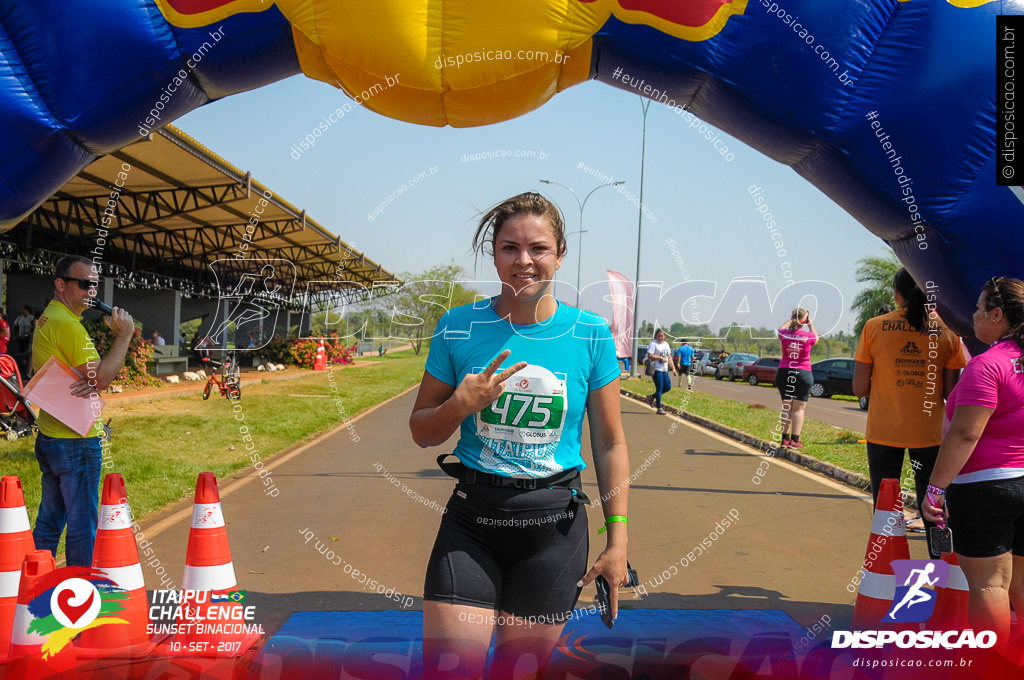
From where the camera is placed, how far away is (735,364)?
119 ft

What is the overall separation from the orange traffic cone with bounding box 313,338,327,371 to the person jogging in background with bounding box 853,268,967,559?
23448 millimetres

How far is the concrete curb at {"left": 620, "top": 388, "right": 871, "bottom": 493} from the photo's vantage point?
313 inches

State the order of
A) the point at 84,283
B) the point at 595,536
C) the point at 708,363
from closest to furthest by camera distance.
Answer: the point at 84,283
the point at 595,536
the point at 708,363

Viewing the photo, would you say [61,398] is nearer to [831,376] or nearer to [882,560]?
[882,560]

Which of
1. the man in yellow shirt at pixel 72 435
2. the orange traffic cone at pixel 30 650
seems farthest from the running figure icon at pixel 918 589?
the man in yellow shirt at pixel 72 435

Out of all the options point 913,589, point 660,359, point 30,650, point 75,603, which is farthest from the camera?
point 660,359

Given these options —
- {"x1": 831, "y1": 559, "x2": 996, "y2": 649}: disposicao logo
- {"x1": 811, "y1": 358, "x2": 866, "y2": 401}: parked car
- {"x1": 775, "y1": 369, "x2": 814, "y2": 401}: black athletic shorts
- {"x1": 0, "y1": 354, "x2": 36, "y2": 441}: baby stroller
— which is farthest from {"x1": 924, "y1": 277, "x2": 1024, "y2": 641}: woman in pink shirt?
{"x1": 811, "y1": 358, "x2": 866, "y2": 401}: parked car

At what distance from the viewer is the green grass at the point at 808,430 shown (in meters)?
8.98

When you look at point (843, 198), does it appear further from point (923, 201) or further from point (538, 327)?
point (538, 327)

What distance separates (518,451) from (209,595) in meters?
1.95

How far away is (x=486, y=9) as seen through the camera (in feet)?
10.5

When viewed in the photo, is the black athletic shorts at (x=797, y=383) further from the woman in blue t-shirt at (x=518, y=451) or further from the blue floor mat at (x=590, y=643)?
the woman in blue t-shirt at (x=518, y=451)

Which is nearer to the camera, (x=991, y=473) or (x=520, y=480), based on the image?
(x=520, y=480)

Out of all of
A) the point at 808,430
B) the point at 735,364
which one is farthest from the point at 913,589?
the point at 735,364
